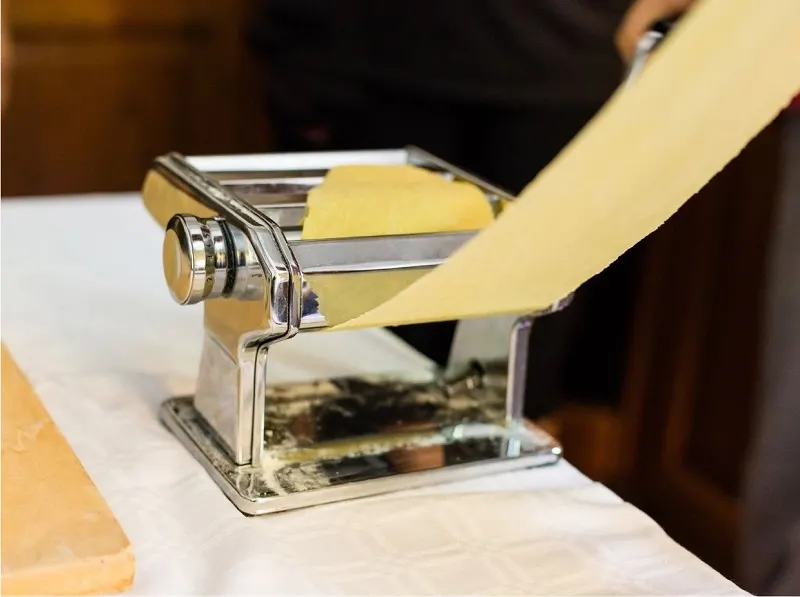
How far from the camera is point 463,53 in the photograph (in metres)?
1.36

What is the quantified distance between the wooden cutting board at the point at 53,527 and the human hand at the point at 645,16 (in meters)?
0.52

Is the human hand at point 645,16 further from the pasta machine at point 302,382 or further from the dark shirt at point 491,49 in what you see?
the dark shirt at point 491,49

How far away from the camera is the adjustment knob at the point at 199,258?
1.78ft

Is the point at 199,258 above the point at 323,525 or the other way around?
above

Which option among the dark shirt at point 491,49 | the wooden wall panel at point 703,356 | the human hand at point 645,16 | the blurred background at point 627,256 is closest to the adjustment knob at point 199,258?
the human hand at point 645,16

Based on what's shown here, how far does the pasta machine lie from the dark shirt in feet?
2.10

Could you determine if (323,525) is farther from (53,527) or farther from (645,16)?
(645,16)

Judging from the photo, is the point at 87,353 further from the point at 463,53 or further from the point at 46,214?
the point at 463,53

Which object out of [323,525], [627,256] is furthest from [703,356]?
[323,525]

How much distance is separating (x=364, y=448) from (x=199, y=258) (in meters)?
0.16

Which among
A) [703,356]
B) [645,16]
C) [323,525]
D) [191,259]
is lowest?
[703,356]

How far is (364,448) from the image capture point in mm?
623

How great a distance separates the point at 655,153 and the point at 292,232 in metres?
0.23

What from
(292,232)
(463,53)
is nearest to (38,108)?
(463,53)
